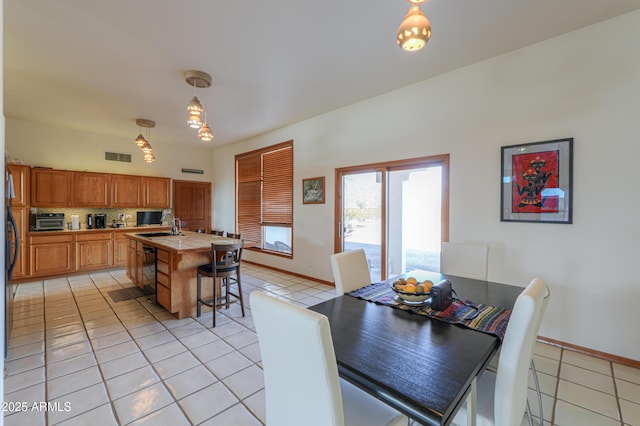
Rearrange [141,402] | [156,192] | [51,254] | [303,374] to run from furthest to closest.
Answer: [156,192] < [51,254] < [141,402] < [303,374]

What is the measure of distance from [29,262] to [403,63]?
692cm

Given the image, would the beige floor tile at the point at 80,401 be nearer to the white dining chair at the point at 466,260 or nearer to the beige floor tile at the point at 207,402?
the beige floor tile at the point at 207,402

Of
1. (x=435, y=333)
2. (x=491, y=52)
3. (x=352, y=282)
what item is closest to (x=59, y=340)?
(x=352, y=282)

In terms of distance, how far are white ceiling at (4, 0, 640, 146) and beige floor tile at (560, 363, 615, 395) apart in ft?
10.2

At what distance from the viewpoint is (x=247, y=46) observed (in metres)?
2.84

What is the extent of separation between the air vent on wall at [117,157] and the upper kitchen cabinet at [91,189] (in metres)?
0.56

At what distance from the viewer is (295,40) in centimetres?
274

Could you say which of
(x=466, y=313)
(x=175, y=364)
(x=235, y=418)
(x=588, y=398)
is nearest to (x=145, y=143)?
(x=175, y=364)

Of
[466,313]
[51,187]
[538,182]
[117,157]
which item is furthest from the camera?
[117,157]

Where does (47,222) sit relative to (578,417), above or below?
above

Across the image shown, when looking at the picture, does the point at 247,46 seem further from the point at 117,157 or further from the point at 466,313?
the point at 117,157

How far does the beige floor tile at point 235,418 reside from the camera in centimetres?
179

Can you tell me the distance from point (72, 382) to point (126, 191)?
16.6 ft

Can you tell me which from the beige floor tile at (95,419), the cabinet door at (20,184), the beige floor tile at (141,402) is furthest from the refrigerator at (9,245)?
the cabinet door at (20,184)
